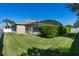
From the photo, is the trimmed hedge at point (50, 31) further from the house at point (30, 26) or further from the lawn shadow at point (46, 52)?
the lawn shadow at point (46, 52)

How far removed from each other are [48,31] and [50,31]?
0.02m

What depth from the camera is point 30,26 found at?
836cm

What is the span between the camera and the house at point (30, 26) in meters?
8.34

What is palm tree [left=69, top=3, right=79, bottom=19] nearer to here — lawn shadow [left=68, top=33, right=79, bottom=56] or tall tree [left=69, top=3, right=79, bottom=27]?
tall tree [left=69, top=3, right=79, bottom=27]

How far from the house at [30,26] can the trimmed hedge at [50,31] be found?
0.04m

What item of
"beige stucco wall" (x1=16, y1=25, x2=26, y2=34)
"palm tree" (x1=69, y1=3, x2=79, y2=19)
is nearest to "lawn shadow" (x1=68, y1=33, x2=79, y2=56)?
"palm tree" (x1=69, y1=3, x2=79, y2=19)

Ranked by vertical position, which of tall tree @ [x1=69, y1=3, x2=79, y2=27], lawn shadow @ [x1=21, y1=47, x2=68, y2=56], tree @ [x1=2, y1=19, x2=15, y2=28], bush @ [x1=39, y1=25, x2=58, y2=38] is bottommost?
lawn shadow @ [x1=21, y1=47, x2=68, y2=56]

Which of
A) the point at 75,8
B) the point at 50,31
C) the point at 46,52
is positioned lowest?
the point at 46,52

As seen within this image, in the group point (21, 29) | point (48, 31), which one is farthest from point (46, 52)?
point (21, 29)

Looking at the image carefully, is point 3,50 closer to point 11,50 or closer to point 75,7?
point 11,50

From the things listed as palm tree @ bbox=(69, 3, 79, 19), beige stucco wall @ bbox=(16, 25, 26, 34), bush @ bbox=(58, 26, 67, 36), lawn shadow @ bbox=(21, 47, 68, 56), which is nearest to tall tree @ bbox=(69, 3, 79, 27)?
palm tree @ bbox=(69, 3, 79, 19)

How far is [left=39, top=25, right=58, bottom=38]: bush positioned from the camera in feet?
27.3

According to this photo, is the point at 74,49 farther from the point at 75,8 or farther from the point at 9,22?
the point at 9,22

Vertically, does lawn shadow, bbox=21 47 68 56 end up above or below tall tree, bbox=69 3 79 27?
below
